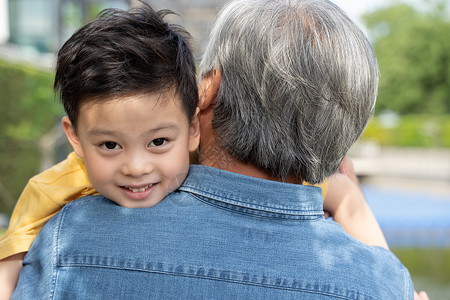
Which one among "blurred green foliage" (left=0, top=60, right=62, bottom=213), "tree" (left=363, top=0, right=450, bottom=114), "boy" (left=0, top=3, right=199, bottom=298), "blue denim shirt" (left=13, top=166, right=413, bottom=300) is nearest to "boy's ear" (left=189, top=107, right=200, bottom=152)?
"boy" (left=0, top=3, right=199, bottom=298)

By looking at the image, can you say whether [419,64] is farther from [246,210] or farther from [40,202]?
[40,202]

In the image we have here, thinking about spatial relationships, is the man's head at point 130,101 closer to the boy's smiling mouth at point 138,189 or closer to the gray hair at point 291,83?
the boy's smiling mouth at point 138,189

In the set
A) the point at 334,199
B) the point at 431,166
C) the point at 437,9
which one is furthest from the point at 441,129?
the point at 334,199

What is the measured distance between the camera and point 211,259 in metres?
1.32

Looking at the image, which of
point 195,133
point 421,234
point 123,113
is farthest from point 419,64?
point 123,113

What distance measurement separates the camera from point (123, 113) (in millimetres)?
1348

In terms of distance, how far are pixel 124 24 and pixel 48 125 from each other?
868cm

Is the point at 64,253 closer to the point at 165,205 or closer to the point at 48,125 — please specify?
the point at 165,205

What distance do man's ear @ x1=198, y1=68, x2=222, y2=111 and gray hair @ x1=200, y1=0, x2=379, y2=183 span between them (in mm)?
23

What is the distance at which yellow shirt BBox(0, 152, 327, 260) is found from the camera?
1.50m

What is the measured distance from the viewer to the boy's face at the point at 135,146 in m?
1.36

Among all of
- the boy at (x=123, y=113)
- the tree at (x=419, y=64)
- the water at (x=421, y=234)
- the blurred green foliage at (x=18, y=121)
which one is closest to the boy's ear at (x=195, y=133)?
the boy at (x=123, y=113)

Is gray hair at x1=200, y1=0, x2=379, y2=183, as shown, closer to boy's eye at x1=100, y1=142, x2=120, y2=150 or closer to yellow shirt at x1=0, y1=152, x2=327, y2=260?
boy's eye at x1=100, y1=142, x2=120, y2=150

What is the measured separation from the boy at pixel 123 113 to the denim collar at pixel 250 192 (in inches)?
2.2
